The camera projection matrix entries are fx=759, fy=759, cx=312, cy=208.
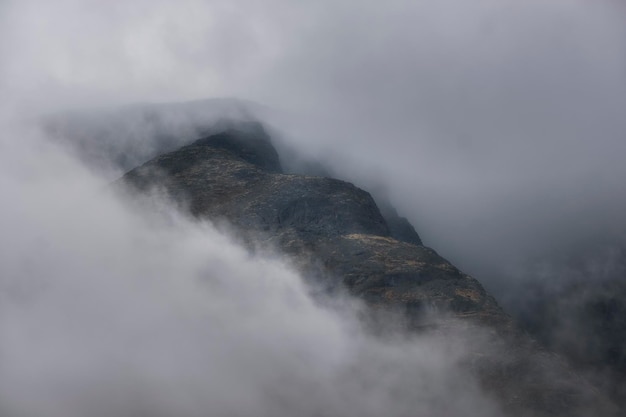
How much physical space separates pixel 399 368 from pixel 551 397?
37.6 metres

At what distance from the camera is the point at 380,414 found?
18575cm

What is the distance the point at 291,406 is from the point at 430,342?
40.0 m

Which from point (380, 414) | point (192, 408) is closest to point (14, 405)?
point (192, 408)

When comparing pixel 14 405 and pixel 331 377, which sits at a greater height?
pixel 331 377

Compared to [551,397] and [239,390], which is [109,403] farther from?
[551,397]

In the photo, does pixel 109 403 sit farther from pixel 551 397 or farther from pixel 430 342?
pixel 551 397

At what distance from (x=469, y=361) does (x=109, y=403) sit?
93.6 metres

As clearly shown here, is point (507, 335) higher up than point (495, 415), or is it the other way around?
point (507, 335)

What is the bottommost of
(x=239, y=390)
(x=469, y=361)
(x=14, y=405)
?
(x=14, y=405)

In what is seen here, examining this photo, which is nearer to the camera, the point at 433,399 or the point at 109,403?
the point at 433,399

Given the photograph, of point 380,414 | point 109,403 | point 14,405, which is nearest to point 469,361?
point 380,414

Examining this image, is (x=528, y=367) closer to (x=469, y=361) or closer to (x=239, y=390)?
(x=469, y=361)

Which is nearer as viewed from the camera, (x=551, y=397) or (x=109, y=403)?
(x=551, y=397)

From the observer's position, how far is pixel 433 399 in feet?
608
